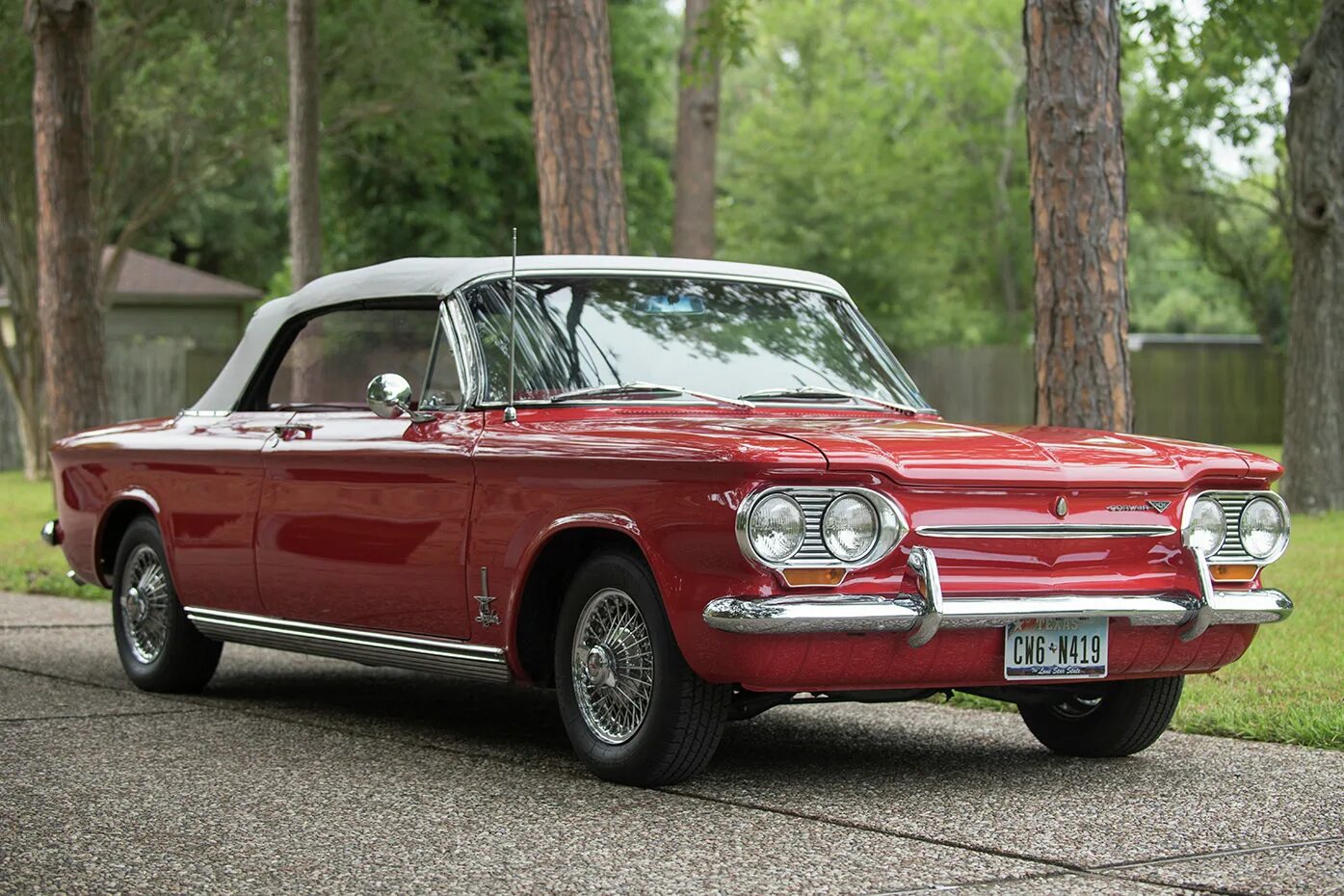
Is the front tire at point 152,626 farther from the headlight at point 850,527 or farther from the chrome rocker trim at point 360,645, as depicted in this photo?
the headlight at point 850,527

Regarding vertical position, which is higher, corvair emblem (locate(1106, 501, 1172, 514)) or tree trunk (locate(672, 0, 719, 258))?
tree trunk (locate(672, 0, 719, 258))

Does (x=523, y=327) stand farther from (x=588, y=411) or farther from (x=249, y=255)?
(x=249, y=255)

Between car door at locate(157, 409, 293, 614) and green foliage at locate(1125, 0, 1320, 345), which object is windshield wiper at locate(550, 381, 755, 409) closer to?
car door at locate(157, 409, 293, 614)

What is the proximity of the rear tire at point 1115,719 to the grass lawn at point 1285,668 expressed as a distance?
0.83 meters

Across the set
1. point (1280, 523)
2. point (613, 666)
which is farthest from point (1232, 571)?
point (613, 666)

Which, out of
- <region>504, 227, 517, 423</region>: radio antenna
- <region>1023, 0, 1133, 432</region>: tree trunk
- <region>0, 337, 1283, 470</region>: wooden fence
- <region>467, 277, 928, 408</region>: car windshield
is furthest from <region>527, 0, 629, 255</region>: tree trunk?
<region>0, 337, 1283, 470</region>: wooden fence

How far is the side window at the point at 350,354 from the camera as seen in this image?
7.84 metres

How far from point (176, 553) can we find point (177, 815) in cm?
295

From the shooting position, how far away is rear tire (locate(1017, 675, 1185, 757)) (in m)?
7.00

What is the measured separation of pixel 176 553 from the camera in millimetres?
8719

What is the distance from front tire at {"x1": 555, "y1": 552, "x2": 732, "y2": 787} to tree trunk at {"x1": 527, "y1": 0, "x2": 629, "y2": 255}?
731cm

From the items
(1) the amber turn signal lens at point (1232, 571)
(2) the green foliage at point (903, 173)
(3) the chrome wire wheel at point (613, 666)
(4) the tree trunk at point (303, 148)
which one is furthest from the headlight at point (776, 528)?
(2) the green foliage at point (903, 173)

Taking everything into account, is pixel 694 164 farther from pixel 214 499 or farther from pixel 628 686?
pixel 628 686

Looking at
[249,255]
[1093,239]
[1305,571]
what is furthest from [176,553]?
[249,255]
